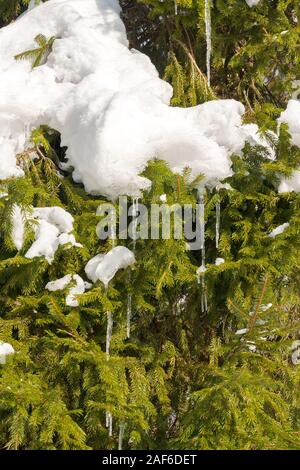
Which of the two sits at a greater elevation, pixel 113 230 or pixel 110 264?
pixel 113 230

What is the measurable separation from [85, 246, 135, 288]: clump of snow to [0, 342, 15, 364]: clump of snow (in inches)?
23.6

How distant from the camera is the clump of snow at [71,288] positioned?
125 inches

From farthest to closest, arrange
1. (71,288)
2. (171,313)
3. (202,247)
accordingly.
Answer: (171,313), (202,247), (71,288)

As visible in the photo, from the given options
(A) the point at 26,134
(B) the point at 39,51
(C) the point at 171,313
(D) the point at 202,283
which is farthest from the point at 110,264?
(B) the point at 39,51

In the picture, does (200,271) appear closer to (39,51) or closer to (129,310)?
(129,310)

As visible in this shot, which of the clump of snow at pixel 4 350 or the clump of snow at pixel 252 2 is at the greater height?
the clump of snow at pixel 252 2

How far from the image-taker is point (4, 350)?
3074mm

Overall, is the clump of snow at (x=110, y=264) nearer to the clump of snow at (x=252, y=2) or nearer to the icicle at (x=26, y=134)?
the icicle at (x=26, y=134)

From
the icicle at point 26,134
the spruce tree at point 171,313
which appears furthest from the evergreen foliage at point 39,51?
the icicle at point 26,134

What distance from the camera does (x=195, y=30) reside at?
14.1ft

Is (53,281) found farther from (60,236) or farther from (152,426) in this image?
(152,426)

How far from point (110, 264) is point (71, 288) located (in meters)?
0.26

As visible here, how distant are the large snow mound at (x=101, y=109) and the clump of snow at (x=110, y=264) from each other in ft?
1.27
